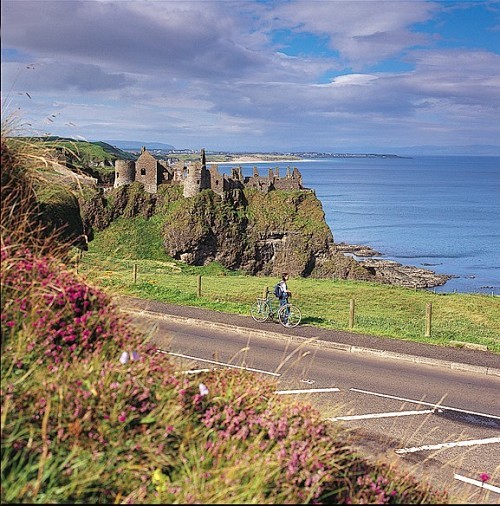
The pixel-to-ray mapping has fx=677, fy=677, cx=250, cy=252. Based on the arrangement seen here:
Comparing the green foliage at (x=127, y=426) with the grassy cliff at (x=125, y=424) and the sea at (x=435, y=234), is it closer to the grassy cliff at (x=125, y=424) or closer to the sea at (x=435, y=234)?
the grassy cliff at (x=125, y=424)

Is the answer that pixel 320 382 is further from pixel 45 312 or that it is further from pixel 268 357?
pixel 45 312

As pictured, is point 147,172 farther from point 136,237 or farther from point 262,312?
point 262,312

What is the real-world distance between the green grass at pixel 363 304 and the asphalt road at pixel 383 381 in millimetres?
1977

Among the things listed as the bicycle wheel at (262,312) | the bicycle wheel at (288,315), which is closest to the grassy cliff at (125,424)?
the bicycle wheel at (288,315)

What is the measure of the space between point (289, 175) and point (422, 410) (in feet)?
239

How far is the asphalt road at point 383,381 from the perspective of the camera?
9836mm

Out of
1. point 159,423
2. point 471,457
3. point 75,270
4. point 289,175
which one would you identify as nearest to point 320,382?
point 471,457

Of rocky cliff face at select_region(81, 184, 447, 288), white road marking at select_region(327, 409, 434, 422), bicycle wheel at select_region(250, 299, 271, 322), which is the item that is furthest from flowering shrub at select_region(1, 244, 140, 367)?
rocky cliff face at select_region(81, 184, 447, 288)

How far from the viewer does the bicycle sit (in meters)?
21.1

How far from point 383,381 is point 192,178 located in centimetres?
6517

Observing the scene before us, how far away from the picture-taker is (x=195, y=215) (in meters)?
77.2

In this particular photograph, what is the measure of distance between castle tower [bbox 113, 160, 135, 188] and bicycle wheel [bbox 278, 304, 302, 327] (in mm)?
61258

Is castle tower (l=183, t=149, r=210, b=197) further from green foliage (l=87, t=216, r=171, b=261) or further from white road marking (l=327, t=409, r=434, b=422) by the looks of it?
white road marking (l=327, t=409, r=434, b=422)

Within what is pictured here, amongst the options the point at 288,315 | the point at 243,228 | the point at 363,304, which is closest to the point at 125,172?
the point at 243,228
